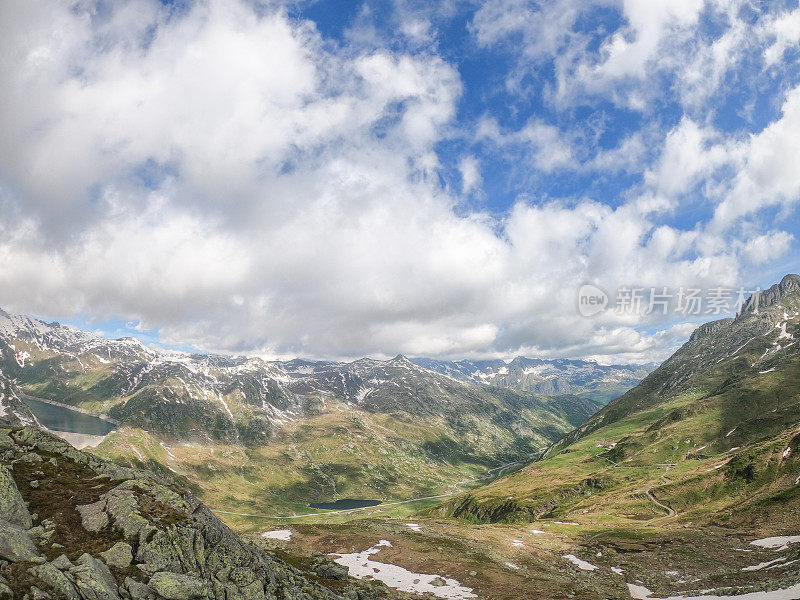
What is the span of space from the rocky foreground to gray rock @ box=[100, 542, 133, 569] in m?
0.07

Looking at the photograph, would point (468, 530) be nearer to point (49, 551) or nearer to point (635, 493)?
point (635, 493)

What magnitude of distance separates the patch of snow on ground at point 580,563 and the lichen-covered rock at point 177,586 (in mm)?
69997

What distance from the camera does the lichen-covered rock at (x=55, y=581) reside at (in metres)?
23.8

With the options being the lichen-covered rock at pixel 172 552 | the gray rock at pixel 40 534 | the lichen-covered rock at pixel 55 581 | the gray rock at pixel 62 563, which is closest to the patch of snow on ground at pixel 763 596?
the lichen-covered rock at pixel 172 552

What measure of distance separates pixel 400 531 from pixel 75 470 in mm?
71481

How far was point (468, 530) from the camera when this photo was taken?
105m

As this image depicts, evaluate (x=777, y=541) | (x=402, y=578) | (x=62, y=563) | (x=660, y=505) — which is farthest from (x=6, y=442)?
(x=660, y=505)

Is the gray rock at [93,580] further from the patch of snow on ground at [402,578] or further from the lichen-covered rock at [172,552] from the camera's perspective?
the patch of snow on ground at [402,578]

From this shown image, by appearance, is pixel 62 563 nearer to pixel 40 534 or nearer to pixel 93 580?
pixel 93 580

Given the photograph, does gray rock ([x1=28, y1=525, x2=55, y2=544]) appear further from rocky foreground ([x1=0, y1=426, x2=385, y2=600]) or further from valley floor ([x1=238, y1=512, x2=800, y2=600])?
valley floor ([x1=238, y1=512, x2=800, y2=600])

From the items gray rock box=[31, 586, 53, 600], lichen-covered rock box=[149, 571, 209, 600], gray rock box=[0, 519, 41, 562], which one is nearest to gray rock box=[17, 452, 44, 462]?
gray rock box=[0, 519, 41, 562]

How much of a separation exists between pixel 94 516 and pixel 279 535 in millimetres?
59366

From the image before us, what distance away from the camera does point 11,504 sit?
29031mm

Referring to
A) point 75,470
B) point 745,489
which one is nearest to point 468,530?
point 745,489
